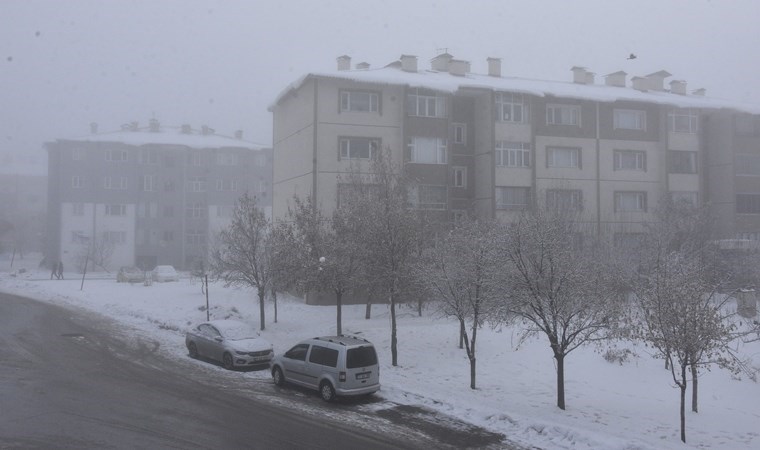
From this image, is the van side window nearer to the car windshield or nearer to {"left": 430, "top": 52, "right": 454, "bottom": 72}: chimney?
the car windshield

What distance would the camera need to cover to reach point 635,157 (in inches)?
1650

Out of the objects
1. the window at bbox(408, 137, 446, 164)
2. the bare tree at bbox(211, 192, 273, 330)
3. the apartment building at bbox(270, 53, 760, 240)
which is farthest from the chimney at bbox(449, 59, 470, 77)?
the bare tree at bbox(211, 192, 273, 330)

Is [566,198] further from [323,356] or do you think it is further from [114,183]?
[114,183]

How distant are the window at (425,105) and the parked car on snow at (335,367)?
74.8 feet

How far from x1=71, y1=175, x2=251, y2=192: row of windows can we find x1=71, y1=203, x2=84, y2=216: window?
6.56ft

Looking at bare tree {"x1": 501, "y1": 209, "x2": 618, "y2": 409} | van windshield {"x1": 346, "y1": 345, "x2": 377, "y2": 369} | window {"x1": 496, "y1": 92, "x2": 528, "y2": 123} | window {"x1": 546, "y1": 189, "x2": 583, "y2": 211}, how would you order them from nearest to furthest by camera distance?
bare tree {"x1": 501, "y1": 209, "x2": 618, "y2": 409} → van windshield {"x1": 346, "y1": 345, "x2": 377, "y2": 369} → window {"x1": 546, "y1": 189, "x2": 583, "y2": 211} → window {"x1": 496, "y1": 92, "x2": 528, "y2": 123}

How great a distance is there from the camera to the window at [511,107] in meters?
39.2

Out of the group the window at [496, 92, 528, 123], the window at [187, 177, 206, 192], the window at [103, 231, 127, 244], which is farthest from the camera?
the window at [187, 177, 206, 192]

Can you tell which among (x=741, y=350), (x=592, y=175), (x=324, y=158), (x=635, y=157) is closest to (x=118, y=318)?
(x=324, y=158)

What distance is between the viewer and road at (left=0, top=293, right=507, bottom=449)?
1157cm

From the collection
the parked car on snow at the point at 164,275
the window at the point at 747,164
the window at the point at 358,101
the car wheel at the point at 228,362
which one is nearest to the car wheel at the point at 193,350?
the car wheel at the point at 228,362

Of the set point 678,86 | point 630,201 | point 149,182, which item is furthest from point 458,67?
point 149,182

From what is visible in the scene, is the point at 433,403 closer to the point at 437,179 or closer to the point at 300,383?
the point at 300,383

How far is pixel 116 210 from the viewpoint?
217ft
